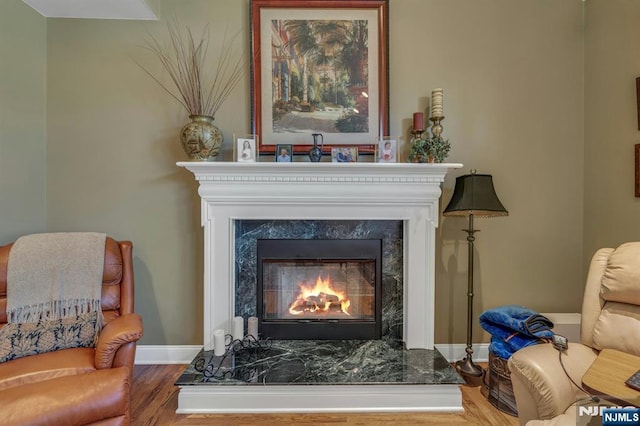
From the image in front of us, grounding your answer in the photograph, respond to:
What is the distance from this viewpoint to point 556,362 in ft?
4.55

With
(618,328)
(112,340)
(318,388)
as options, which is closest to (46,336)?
(112,340)

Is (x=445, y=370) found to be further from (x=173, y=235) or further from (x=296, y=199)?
(x=173, y=235)

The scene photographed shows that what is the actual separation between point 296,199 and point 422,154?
0.95 meters

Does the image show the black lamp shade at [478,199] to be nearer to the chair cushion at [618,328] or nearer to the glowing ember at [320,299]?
the chair cushion at [618,328]

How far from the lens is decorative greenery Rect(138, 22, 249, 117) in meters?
2.46

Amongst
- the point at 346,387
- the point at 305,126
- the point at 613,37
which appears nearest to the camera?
the point at 346,387

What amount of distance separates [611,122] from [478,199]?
47.0 inches

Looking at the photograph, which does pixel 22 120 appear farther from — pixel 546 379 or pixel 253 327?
pixel 546 379

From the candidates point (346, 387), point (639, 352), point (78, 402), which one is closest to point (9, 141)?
point (78, 402)

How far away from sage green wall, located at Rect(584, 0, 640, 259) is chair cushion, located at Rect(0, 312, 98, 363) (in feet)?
11.5

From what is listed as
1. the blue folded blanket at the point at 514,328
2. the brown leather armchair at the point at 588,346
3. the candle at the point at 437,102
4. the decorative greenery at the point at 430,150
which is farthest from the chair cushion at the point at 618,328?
the candle at the point at 437,102

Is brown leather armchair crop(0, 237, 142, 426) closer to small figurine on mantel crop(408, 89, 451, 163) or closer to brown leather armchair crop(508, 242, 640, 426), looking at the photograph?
brown leather armchair crop(508, 242, 640, 426)

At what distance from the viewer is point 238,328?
229 cm

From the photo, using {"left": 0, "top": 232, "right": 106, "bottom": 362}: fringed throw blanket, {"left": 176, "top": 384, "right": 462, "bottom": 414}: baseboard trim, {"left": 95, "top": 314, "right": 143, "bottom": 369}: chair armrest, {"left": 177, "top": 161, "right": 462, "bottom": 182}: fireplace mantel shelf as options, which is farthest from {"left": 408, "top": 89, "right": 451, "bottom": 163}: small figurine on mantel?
{"left": 0, "top": 232, "right": 106, "bottom": 362}: fringed throw blanket
